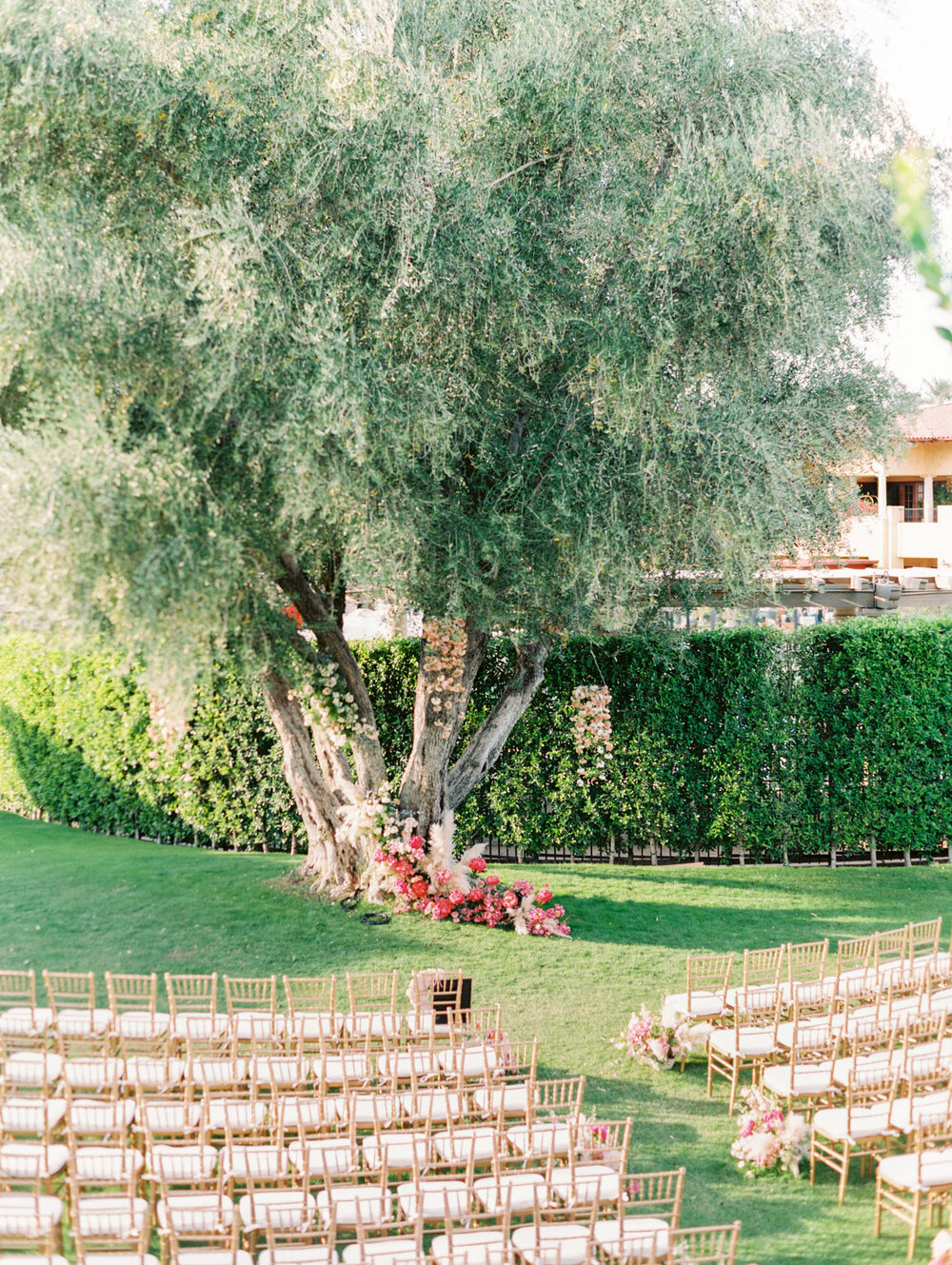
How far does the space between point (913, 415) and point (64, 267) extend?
406 inches

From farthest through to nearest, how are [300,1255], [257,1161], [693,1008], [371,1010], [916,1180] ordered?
[371,1010]
[693,1008]
[257,1161]
[916,1180]
[300,1255]

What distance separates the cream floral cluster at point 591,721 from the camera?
52.3ft

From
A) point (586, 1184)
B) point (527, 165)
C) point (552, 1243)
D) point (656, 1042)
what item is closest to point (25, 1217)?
point (552, 1243)

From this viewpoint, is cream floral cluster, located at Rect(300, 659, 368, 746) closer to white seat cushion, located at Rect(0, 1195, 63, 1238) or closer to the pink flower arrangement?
the pink flower arrangement

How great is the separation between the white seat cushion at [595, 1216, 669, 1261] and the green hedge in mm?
10061

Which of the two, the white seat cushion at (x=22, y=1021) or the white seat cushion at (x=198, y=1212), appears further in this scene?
the white seat cushion at (x=22, y=1021)

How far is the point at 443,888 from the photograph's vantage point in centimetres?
1381

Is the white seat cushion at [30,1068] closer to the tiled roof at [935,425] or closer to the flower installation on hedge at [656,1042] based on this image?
the flower installation on hedge at [656,1042]

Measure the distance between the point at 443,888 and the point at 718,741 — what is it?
5.06 metres

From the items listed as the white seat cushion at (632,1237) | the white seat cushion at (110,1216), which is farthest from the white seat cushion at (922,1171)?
the white seat cushion at (110,1216)

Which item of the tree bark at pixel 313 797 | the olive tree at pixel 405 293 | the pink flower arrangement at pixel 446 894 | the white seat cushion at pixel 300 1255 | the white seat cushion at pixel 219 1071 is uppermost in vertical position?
the olive tree at pixel 405 293

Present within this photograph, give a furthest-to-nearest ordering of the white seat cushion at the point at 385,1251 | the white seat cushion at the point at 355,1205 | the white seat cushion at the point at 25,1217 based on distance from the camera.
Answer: the white seat cushion at the point at 355,1205 < the white seat cushion at the point at 25,1217 < the white seat cushion at the point at 385,1251

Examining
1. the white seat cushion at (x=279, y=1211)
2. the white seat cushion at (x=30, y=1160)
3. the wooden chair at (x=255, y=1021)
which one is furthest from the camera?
the wooden chair at (x=255, y=1021)

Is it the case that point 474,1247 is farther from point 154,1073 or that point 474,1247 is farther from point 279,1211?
point 154,1073
